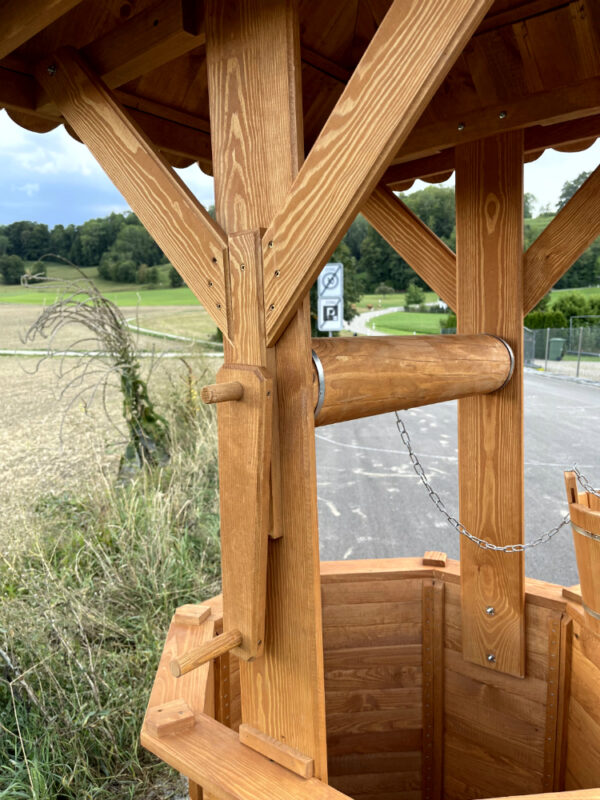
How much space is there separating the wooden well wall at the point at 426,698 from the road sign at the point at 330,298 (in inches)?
365

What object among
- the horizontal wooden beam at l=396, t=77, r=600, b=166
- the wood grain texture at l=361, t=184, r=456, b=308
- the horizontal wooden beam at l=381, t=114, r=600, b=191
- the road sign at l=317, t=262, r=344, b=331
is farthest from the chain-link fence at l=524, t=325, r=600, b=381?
the horizontal wooden beam at l=396, t=77, r=600, b=166

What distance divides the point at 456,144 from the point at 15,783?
2438 mm

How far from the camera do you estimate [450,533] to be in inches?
187

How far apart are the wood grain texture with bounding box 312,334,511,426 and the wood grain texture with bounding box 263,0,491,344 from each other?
165 mm

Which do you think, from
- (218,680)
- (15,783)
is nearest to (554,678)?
(218,680)

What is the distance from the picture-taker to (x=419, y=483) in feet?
20.1

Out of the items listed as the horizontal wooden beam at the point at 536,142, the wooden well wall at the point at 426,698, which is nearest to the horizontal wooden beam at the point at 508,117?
the horizontal wooden beam at the point at 536,142

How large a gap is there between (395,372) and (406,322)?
93.0 feet

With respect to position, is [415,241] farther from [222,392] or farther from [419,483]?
[419,483]

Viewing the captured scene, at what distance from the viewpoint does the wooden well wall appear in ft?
6.12

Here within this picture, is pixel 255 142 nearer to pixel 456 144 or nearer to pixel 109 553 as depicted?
pixel 456 144

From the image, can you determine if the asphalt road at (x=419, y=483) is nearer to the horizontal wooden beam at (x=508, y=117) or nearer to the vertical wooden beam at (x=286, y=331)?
the vertical wooden beam at (x=286, y=331)

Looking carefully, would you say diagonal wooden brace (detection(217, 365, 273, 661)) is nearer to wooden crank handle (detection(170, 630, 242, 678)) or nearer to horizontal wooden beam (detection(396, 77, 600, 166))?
wooden crank handle (detection(170, 630, 242, 678))

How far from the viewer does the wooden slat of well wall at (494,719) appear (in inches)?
73.0
